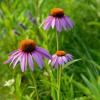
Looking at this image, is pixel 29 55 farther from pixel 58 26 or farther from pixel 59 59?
pixel 58 26

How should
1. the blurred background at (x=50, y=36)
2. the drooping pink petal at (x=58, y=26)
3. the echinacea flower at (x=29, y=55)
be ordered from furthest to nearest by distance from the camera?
the blurred background at (x=50, y=36) < the drooping pink petal at (x=58, y=26) < the echinacea flower at (x=29, y=55)

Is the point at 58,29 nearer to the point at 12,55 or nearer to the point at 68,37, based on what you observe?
the point at 12,55

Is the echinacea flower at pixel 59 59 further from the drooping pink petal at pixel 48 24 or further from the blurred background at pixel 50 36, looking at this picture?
the blurred background at pixel 50 36

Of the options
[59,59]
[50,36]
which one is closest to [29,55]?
[59,59]

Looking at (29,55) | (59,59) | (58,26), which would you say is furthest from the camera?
(58,26)

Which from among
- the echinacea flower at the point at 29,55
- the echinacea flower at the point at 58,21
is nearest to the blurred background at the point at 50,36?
the echinacea flower at the point at 58,21

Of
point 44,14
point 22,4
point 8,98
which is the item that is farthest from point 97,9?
point 8,98

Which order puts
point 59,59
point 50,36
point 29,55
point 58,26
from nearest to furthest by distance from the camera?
point 29,55
point 59,59
point 58,26
point 50,36

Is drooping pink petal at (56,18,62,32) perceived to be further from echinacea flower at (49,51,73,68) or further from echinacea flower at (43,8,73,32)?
echinacea flower at (49,51,73,68)

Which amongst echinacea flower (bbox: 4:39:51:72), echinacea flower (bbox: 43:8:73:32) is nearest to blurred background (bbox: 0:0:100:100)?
echinacea flower (bbox: 43:8:73:32)
